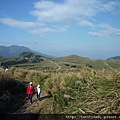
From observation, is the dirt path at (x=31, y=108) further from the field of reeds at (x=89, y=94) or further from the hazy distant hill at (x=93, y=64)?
the hazy distant hill at (x=93, y=64)

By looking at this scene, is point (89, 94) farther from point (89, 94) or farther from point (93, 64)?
point (93, 64)

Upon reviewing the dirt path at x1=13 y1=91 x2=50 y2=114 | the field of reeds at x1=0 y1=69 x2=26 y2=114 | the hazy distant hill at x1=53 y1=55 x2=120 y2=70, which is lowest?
the dirt path at x1=13 y1=91 x2=50 y2=114

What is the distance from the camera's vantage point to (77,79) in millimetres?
8555

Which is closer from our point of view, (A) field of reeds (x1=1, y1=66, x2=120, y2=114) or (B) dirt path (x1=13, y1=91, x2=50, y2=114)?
(A) field of reeds (x1=1, y1=66, x2=120, y2=114)

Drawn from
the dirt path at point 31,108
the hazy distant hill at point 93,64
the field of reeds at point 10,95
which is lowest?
the dirt path at point 31,108

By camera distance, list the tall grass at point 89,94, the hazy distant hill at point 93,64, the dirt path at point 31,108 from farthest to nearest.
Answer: the dirt path at point 31,108 → the hazy distant hill at point 93,64 → the tall grass at point 89,94

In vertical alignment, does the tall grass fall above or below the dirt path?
above

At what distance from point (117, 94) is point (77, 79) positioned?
8.95 feet

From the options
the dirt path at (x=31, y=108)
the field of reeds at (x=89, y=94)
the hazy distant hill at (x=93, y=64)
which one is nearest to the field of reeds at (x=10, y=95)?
the dirt path at (x=31, y=108)

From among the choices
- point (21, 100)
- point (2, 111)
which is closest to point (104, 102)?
point (2, 111)

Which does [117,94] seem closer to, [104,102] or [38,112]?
[104,102]

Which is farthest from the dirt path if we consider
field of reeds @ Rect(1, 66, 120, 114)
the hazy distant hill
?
Result: the hazy distant hill

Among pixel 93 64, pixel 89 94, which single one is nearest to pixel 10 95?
pixel 89 94

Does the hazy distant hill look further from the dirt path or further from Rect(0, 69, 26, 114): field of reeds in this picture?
Rect(0, 69, 26, 114): field of reeds
